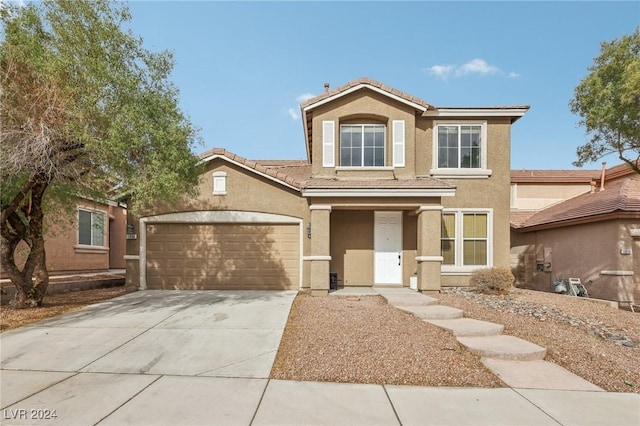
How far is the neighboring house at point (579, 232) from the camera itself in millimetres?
11539

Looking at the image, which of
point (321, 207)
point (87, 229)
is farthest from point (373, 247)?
point (87, 229)

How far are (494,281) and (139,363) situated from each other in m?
10.3

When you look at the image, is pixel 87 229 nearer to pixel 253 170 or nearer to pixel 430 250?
pixel 253 170

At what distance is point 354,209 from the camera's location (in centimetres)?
1144

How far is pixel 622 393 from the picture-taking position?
460 cm

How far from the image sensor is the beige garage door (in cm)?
1158

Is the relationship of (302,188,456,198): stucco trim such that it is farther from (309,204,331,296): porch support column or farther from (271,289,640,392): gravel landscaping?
(271,289,640,392): gravel landscaping

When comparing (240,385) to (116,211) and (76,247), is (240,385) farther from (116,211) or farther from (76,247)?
Answer: (116,211)

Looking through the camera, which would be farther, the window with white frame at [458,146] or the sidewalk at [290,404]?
the window with white frame at [458,146]

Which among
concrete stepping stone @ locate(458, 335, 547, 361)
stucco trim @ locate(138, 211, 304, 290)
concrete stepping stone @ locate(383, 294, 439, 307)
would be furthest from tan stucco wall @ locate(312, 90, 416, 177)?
concrete stepping stone @ locate(458, 335, 547, 361)

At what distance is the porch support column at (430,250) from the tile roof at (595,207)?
258 inches

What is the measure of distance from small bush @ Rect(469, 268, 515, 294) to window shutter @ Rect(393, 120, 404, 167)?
4685mm

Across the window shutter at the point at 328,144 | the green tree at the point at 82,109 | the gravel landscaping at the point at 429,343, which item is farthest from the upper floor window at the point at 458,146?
the green tree at the point at 82,109

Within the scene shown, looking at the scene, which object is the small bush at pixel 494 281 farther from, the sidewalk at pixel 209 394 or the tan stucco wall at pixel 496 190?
the sidewalk at pixel 209 394
